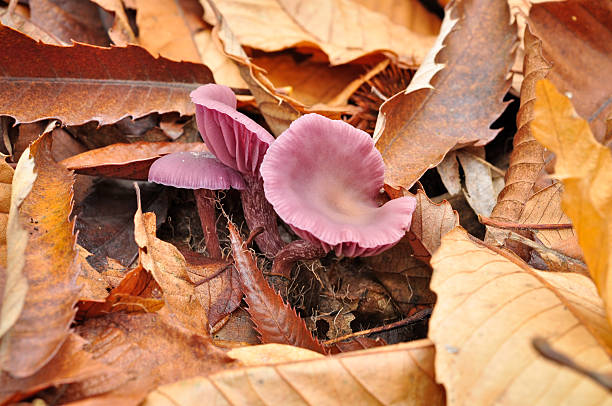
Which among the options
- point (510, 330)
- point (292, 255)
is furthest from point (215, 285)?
point (510, 330)

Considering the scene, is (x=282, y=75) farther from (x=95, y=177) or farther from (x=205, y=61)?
(x=95, y=177)

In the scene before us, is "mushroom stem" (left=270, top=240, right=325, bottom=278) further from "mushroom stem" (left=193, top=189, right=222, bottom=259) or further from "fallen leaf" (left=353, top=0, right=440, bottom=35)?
"fallen leaf" (left=353, top=0, right=440, bottom=35)

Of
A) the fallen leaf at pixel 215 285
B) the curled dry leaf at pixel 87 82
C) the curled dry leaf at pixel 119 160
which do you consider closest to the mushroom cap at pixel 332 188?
the fallen leaf at pixel 215 285

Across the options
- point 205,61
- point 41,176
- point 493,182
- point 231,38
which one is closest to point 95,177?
point 41,176

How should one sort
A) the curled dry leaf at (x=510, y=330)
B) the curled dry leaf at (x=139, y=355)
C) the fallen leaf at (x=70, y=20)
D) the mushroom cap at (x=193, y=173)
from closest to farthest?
the curled dry leaf at (x=510, y=330) < the curled dry leaf at (x=139, y=355) < the mushroom cap at (x=193, y=173) < the fallen leaf at (x=70, y=20)

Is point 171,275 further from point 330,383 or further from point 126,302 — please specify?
point 330,383

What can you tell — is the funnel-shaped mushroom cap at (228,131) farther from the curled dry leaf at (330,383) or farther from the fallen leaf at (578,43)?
the fallen leaf at (578,43)
